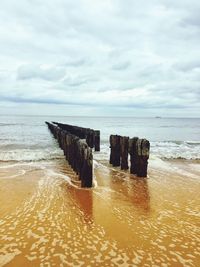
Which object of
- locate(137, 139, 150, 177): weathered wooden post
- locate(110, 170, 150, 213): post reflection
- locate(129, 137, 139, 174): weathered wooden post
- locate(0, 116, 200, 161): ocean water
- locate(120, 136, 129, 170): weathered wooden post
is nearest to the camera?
locate(110, 170, 150, 213): post reflection

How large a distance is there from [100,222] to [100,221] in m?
0.06

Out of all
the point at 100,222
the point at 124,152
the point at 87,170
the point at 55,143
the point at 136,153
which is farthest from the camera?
the point at 55,143

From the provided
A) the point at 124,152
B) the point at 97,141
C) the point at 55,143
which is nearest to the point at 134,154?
the point at 124,152

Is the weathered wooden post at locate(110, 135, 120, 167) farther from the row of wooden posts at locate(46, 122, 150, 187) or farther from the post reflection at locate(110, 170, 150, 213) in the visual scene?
the post reflection at locate(110, 170, 150, 213)

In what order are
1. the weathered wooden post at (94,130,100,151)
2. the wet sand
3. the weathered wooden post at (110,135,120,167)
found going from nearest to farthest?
1. the wet sand
2. the weathered wooden post at (110,135,120,167)
3. the weathered wooden post at (94,130,100,151)

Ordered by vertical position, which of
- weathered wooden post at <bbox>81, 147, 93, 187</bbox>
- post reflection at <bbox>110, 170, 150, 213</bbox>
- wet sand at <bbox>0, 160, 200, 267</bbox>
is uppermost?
weathered wooden post at <bbox>81, 147, 93, 187</bbox>

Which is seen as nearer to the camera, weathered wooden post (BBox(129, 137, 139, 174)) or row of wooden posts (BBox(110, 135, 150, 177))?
row of wooden posts (BBox(110, 135, 150, 177))

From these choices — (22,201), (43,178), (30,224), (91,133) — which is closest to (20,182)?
(43,178)

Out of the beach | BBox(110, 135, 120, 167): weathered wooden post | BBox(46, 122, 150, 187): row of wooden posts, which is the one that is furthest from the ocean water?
the beach

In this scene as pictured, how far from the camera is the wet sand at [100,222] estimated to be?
415 centimetres

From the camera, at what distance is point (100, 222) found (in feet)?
18.1

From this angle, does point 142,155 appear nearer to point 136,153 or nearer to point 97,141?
point 136,153

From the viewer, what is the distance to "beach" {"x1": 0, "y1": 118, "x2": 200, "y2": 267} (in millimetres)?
4152

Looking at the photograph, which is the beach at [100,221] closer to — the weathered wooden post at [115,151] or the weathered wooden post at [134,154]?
the weathered wooden post at [134,154]
